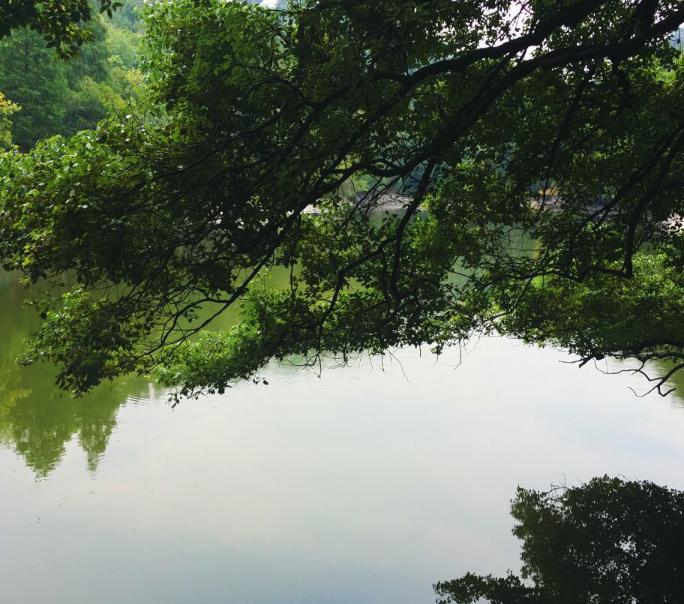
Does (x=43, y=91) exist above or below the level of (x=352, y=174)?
above

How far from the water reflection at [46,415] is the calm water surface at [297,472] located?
4 cm

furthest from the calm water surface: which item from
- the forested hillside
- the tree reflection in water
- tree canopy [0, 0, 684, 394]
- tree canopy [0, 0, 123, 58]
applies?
the forested hillside

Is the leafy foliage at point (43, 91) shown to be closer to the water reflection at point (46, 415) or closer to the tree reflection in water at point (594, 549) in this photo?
the water reflection at point (46, 415)

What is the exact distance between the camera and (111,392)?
13.6 metres

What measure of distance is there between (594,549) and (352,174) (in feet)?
18.0

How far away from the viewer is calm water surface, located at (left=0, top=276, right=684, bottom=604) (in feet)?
25.8

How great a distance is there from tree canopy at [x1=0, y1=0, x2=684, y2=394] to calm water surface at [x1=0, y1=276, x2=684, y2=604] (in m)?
1.91

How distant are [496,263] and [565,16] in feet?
14.8

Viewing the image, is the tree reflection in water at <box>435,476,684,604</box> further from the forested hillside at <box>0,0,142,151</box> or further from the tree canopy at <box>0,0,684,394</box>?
the forested hillside at <box>0,0,142,151</box>

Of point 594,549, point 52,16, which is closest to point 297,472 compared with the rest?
point 594,549

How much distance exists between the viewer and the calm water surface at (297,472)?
7855 mm

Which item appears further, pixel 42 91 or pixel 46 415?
pixel 42 91

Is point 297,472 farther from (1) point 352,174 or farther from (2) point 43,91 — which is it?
(2) point 43,91

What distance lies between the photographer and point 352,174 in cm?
544
